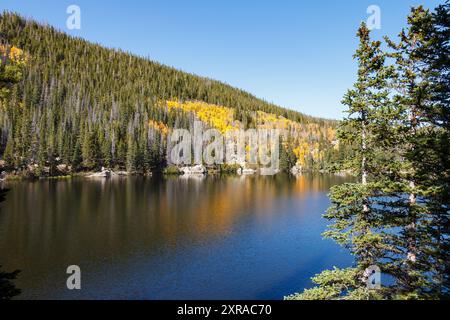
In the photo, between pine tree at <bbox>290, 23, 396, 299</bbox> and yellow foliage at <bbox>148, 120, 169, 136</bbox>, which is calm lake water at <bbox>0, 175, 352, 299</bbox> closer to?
pine tree at <bbox>290, 23, 396, 299</bbox>

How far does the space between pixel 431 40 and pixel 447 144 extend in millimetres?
4579

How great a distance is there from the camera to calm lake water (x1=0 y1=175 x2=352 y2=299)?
28.2m

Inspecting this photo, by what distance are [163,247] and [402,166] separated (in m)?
30.4

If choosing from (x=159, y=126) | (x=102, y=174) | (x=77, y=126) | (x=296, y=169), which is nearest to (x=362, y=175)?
(x=102, y=174)

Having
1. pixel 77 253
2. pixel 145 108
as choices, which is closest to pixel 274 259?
pixel 77 253

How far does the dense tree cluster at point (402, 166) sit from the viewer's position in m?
12.9

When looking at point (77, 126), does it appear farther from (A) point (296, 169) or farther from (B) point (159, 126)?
(A) point (296, 169)

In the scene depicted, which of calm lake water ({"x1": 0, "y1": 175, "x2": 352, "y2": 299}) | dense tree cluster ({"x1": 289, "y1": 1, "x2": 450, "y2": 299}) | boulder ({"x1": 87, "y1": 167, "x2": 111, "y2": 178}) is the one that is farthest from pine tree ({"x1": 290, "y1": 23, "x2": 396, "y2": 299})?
Answer: boulder ({"x1": 87, "y1": 167, "x2": 111, "y2": 178})

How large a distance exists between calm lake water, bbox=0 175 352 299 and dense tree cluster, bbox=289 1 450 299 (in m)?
13.9

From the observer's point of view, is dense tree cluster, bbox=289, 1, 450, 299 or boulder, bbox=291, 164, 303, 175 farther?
boulder, bbox=291, 164, 303, 175

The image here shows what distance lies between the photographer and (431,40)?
13.3 meters

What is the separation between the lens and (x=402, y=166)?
46.8ft

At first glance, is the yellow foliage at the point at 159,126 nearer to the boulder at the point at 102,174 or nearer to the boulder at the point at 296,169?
the boulder at the point at 102,174
